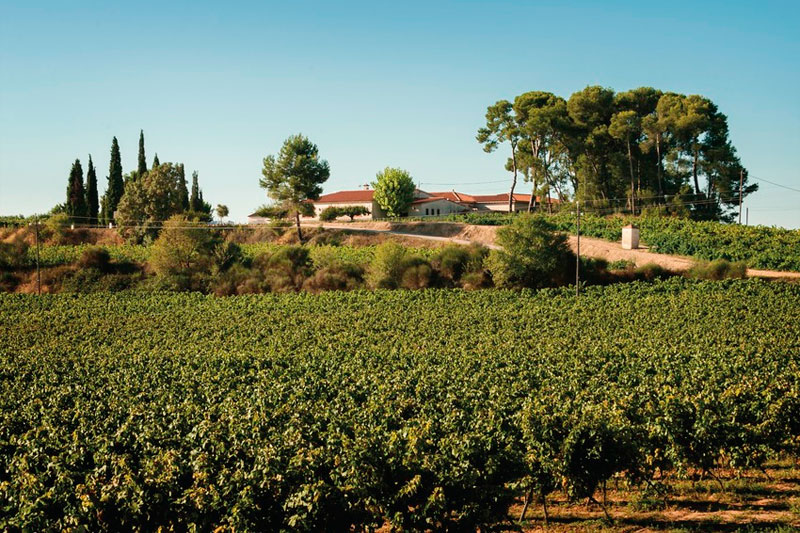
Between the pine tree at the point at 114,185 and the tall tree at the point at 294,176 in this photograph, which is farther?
the pine tree at the point at 114,185

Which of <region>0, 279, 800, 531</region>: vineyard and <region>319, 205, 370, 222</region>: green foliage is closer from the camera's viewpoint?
<region>0, 279, 800, 531</region>: vineyard

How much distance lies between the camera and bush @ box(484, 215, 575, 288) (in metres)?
49.9

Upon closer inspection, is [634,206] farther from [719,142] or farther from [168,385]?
[168,385]

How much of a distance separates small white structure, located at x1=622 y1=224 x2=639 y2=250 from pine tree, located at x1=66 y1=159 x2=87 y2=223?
60.1 m

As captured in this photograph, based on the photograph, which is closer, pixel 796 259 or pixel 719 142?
pixel 796 259

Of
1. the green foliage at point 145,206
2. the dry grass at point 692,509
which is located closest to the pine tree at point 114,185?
the green foliage at point 145,206

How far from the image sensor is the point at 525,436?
13070 millimetres

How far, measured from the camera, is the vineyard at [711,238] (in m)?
50.8

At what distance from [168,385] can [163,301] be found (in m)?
29.9

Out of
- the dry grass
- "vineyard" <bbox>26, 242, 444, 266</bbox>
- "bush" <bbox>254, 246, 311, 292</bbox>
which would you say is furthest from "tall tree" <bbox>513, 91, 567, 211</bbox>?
the dry grass

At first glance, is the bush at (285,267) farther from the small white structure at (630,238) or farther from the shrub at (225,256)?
the small white structure at (630,238)

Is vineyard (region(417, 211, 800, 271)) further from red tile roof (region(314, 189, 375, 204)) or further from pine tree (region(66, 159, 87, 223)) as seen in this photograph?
pine tree (region(66, 159, 87, 223))

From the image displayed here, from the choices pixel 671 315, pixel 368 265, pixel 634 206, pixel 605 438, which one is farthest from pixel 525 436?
pixel 634 206

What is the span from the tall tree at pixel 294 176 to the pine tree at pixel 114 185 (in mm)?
23739
